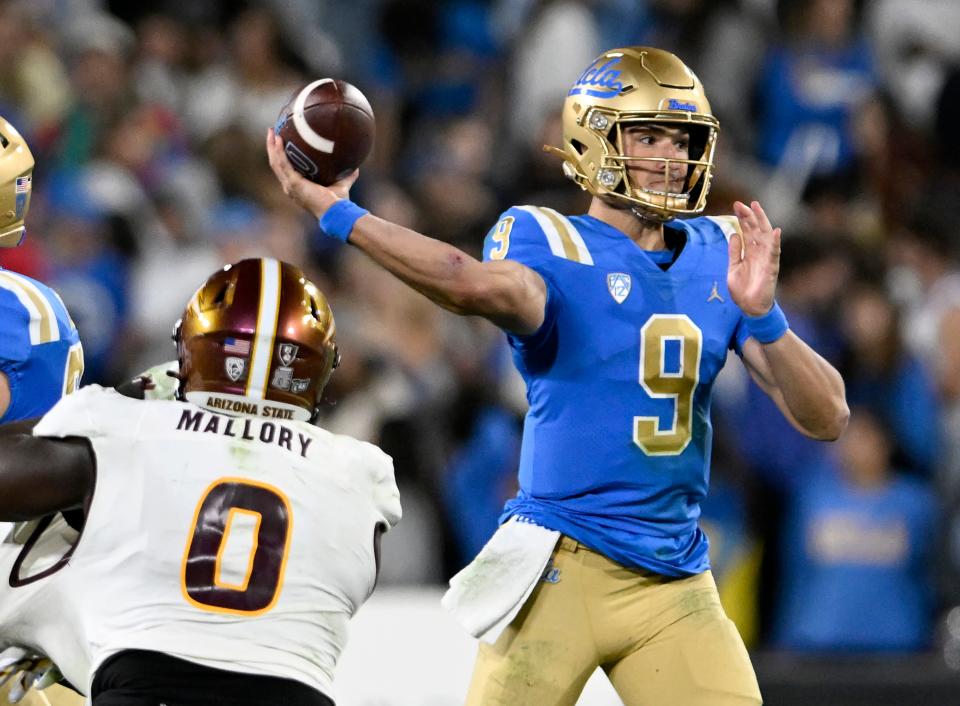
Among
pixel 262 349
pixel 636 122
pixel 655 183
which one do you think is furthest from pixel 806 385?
pixel 262 349

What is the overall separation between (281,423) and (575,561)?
0.93m

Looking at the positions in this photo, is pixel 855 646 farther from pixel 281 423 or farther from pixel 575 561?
pixel 281 423

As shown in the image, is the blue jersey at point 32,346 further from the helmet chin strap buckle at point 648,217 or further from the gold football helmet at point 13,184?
the helmet chin strap buckle at point 648,217

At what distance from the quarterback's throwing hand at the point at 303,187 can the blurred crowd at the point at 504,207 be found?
10.2 feet

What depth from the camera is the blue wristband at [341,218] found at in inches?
157

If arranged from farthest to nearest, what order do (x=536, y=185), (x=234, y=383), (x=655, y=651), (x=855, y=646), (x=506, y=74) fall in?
1. (x=506, y=74)
2. (x=536, y=185)
3. (x=855, y=646)
4. (x=655, y=651)
5. (x=234, y=383)

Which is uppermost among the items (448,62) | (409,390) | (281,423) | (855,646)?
(281,423)

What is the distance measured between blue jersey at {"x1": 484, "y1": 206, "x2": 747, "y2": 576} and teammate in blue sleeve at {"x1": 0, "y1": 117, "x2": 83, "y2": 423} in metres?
1.17

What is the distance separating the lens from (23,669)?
3959 mm

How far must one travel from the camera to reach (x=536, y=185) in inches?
351

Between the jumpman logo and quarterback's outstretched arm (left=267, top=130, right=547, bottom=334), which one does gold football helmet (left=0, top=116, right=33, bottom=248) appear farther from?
the jumpman logo

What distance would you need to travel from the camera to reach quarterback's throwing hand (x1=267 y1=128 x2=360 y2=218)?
4.05 m

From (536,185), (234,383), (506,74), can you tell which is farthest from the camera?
(506,74)

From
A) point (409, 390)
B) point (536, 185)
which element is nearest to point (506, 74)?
point (536, 185)
